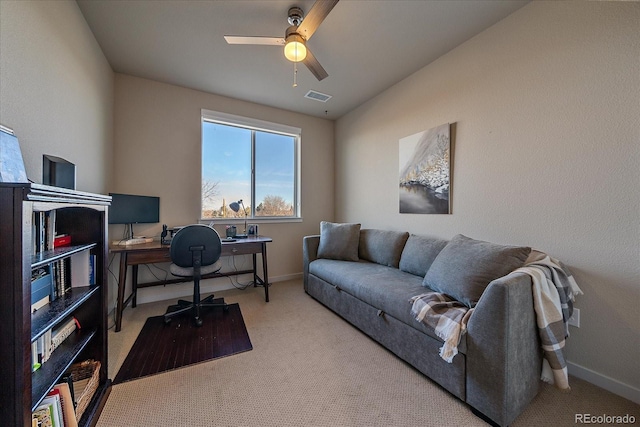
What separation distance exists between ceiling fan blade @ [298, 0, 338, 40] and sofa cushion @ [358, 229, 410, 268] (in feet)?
6.88

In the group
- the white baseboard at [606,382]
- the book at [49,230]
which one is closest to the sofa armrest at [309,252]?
the book at [49,230]

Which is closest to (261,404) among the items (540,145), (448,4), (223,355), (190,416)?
(190,416)

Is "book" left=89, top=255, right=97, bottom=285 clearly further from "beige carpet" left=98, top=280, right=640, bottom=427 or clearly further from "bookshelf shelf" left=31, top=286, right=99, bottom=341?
"beige carpet" left=98, top=280, right=640, bottom=427

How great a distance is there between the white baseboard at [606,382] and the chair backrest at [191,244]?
9.61 ft

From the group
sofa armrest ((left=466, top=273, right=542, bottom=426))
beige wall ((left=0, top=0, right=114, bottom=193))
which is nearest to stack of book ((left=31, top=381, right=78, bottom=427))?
beige wall ((left=0, top=0, right=114, bottom=193))

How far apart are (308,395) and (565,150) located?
2354 mm

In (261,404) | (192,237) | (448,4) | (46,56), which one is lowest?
(261,404)

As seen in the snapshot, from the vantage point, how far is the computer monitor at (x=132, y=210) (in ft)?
7.98

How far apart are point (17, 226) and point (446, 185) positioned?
2.77m

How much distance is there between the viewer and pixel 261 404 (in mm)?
1370

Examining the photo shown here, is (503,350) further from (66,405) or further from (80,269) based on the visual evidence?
(80,269)

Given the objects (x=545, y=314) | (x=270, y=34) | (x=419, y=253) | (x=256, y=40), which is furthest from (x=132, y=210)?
(x=545, y=314)

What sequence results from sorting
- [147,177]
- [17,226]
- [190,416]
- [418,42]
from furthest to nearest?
1. [147,177]
2. [418,42]
3. [190,416]
4. [17,226]

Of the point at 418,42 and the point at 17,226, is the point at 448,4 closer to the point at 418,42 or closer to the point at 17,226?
the point at 418,42
